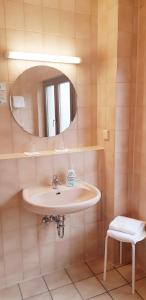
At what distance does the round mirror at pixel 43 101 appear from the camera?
2.01 metres

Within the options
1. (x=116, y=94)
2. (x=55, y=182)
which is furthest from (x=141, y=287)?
(x=116, y=94)

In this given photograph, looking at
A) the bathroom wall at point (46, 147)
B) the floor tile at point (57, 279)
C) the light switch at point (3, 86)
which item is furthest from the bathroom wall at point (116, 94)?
the light switch at point (3, 86)

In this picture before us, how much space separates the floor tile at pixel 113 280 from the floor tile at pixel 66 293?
0.88ft

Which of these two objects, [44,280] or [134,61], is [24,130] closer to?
[134,61]

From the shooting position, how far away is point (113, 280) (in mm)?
2100

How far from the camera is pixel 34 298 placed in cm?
191

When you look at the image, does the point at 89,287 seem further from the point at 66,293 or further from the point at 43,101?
the point at 43,101

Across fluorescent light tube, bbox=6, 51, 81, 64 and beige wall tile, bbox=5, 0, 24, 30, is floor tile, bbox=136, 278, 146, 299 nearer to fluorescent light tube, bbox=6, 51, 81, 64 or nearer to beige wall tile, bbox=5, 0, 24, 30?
fluorescent light tube, bbox=6, 51, 81, 64

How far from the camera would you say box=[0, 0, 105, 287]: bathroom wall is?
6.33 ft

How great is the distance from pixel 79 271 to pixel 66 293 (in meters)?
0.29

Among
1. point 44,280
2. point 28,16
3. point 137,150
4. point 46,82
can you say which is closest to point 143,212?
point 137,150

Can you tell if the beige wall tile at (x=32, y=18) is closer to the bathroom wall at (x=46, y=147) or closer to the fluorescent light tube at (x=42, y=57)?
the bathroom wall at (x=46, y=147)

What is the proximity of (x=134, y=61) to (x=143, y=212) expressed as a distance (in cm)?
131

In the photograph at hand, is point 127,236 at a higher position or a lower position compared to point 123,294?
higher
